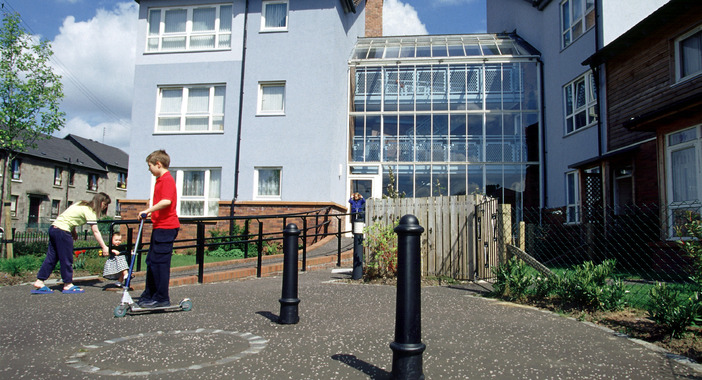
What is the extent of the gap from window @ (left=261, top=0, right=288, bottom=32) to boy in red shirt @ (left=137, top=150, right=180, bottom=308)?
14.1 meters

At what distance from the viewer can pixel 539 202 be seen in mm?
19500

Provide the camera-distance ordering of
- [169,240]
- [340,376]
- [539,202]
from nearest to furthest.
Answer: [340,376], [169,240], [539,202]

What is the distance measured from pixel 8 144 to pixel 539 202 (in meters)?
22.0

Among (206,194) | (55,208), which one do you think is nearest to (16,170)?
(55,208)

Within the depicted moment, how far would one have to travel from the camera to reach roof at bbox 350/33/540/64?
20.9 m

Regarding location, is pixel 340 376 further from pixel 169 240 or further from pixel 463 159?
pixel 463 159

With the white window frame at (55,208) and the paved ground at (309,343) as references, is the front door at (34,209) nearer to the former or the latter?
the white window frame at (55,208)

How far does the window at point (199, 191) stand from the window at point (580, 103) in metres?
12.8

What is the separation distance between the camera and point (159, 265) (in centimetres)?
578

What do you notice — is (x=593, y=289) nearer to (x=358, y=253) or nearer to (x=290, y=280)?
(x=290, y=280)

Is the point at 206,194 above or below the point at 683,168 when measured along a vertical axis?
below

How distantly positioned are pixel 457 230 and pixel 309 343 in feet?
15.4

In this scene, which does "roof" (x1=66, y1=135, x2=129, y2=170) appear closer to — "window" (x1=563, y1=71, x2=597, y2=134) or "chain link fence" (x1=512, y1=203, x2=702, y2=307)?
"window" (x1=563, y1=71, x2=597, y2=134)

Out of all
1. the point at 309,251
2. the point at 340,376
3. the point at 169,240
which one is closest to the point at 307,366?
the point at 340,376
